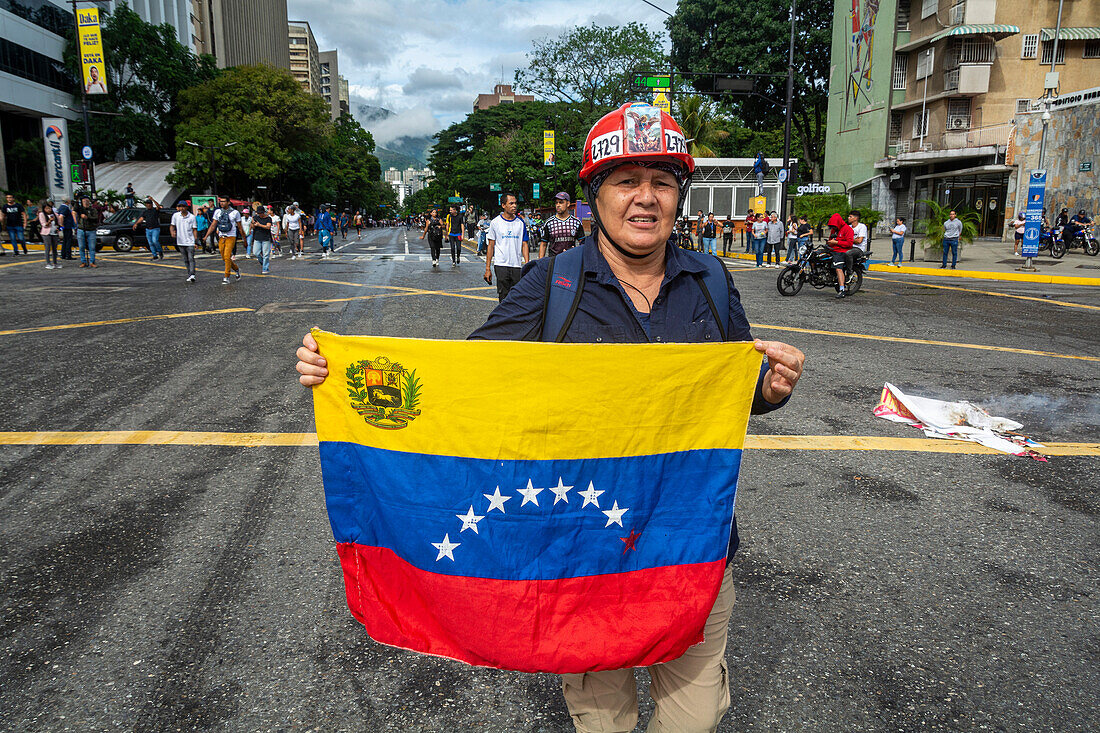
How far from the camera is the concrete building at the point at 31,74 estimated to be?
140 feet

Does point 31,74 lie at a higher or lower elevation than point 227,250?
higher

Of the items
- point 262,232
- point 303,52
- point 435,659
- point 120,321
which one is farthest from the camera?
point 303,52

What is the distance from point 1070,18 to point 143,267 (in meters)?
45.3

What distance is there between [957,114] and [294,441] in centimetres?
4444

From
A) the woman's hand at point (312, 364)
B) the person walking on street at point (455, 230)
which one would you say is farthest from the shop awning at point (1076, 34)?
the woman's hand at point (312, 364)

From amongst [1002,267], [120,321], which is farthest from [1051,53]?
[120,321]

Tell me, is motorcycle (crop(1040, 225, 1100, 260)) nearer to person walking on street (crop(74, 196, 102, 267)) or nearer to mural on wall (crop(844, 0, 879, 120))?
mural on wall (crop(844, 0, 879, 120))

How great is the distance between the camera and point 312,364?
2055 millimetres

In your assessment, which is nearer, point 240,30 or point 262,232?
point 262,232

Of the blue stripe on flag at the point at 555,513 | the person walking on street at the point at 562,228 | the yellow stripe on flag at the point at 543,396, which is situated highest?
the person walking on street at the point at 562,228

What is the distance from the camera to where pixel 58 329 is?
9867 mm

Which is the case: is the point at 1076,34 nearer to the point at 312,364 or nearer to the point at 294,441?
the point at 294,441

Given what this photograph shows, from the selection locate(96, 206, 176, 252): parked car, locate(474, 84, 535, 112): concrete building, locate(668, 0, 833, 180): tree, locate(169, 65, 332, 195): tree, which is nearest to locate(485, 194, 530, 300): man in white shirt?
locate(96, 206, 176, 252): parked car

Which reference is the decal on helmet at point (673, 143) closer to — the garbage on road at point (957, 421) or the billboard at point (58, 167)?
the garbage on road at point (957, 421)
